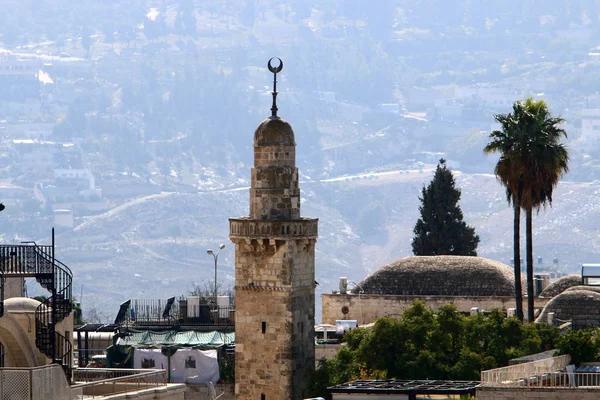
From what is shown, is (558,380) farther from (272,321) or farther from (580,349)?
(272,321)

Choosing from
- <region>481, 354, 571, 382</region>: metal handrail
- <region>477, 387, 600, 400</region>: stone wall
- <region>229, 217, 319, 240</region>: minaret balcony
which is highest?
<region>229, 217, 319, 240</region>: minaret balcony

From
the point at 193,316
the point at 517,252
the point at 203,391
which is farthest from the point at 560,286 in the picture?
the point at 203,391

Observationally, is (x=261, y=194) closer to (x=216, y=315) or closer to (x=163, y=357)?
(x=163, y=357)

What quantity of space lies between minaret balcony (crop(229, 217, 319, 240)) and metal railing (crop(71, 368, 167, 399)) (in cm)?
1681

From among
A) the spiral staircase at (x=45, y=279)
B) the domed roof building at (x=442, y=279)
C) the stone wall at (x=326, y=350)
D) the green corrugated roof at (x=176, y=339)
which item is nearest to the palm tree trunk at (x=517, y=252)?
the stone wall at (x=326, y=350)

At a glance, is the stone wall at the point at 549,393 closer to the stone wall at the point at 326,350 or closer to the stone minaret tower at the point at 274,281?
→ the stone minaret tower at the point at 274,281

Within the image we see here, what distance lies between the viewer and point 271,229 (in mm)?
69000

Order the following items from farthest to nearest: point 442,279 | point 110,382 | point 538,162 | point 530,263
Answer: point 442,279
point 538,162
point 530,263
point 110,382

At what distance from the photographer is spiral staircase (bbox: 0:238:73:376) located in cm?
4575

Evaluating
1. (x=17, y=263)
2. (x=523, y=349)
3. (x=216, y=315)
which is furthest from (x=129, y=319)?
(x=17, y=263)

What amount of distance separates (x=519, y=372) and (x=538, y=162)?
29708 mm

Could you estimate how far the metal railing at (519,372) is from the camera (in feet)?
157

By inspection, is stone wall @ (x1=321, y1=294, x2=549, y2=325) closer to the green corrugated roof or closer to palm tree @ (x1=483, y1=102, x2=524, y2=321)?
palm tree @ (x1=483, y1=102, x2=524, y2=321)

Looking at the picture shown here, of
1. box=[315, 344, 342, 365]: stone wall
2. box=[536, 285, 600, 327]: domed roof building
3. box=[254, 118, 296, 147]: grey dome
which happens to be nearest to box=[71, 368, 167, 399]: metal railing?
box=[254, 118, 296, 147]: grey dome
